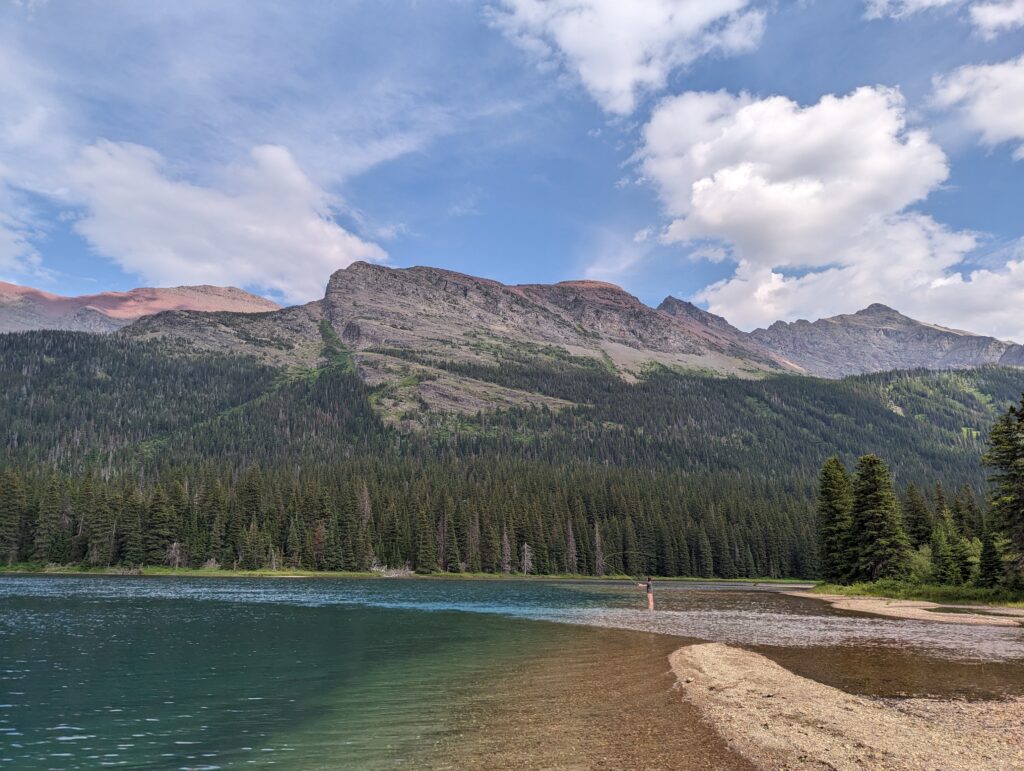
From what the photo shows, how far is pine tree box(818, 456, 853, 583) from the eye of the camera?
9244 centimetres

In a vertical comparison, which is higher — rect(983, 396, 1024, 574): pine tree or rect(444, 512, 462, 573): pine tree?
rect(983, 396, 1024, 574): pine tree

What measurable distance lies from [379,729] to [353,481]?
17547 centimetres

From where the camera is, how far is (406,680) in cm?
3422

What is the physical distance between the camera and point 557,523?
176375 millimetres

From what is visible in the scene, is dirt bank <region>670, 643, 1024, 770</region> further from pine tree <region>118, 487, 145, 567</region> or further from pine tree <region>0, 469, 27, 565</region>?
pine tree <region>0, 469, 27, 565</region>

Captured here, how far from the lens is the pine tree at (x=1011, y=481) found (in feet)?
197

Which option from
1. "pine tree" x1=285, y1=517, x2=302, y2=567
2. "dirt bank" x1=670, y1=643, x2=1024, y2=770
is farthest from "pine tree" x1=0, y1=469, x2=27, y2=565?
"dirt bank" x1=670, y1=643, x2=1024, y2=770

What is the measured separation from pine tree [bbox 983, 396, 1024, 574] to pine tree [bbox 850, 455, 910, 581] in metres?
19.7

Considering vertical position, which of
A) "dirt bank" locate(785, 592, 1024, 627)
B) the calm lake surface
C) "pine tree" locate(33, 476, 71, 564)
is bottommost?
"dirt bank" locate(785, 592, 1024, 627)

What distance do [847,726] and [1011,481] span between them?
5461 centimetres

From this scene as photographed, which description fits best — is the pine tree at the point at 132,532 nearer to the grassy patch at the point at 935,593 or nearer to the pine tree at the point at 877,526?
the grassy patch at the point at 935,593

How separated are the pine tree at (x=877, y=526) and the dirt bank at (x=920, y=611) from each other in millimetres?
7040

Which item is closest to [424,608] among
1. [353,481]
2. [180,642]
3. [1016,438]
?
[180,642]

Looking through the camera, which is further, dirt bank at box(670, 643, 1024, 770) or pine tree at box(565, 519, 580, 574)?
pine tree at box(565, 519, 580, 574)
